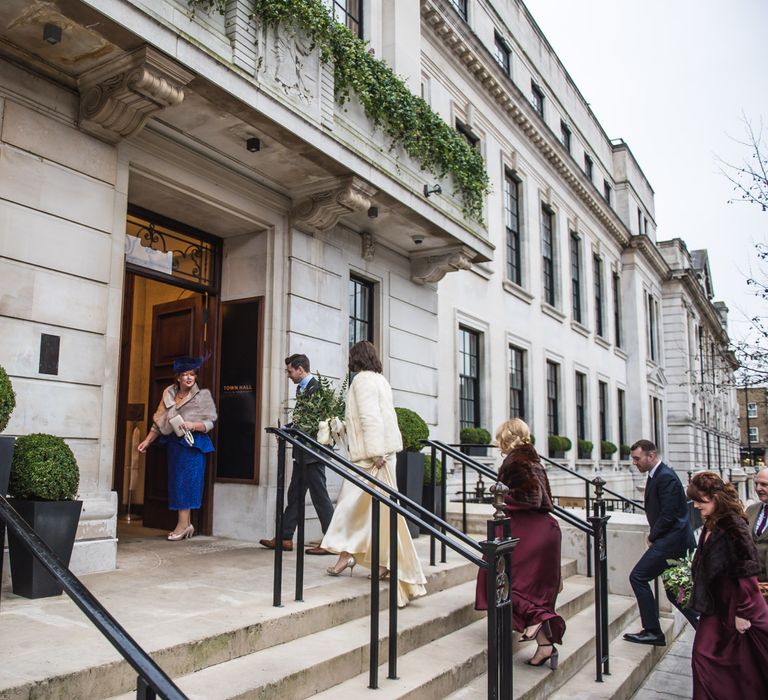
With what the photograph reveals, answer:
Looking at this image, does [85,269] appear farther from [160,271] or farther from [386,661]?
[386,661]

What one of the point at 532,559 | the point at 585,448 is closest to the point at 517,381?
the point at 585,448

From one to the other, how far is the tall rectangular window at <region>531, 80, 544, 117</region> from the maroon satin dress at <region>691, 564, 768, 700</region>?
17.2m

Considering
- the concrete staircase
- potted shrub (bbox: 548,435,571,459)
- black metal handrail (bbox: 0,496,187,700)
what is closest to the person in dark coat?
the concrete staircase

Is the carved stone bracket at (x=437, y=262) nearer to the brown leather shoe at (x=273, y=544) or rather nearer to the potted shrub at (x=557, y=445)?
the brown leather shoe at (x=273, y=544)

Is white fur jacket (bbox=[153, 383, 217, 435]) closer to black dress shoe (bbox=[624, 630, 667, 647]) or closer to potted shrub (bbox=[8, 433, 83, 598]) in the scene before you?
potted shrub (bbox=[8, 433, 83, 598])

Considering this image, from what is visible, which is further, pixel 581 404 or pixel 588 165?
pixel 588 165

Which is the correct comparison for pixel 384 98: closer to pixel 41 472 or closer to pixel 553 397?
pixel 41 472

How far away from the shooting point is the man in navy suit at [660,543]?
6535 mm

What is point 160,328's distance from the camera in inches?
343

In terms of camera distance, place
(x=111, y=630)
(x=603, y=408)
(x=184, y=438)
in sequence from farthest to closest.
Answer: (x=603, y=408)
(x=184, y=438)
(x=111, y=630)

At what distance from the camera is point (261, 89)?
655 cm

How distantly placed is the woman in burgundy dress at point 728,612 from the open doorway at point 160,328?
5.33m

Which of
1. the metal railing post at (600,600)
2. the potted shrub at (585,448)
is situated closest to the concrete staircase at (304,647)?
the metal railing post at (600,600)

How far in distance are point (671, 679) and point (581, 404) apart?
16.0 metres
